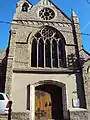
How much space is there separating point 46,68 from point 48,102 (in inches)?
115

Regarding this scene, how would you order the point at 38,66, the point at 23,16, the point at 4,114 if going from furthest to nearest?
the point at 23,16 < the point at 38,66 < the point at 4,114

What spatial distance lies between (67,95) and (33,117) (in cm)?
313

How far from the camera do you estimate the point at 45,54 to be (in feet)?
58.8

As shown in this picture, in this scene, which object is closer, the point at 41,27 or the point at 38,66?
the point at 38,66

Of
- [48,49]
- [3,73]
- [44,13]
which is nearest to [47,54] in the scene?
[48,49]

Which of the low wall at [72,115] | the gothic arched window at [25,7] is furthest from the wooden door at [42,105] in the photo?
the gothic arched window at [25,7]

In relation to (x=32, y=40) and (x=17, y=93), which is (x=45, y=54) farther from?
(x=17, y=93)

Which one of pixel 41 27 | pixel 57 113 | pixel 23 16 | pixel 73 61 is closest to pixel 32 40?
pixel 41 27

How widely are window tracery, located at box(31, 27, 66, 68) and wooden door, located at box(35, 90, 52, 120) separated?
2.60 m

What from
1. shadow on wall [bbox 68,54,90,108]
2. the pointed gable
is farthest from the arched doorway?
the pointed gable

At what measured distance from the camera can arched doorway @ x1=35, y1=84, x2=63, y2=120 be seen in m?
15.3

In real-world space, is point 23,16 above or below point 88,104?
above

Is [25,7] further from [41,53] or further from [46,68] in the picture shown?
[46,68]

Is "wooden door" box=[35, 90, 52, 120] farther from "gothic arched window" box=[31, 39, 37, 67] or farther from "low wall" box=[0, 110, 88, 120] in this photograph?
"gothic arched window" box=[31, 39, 37, 67]
